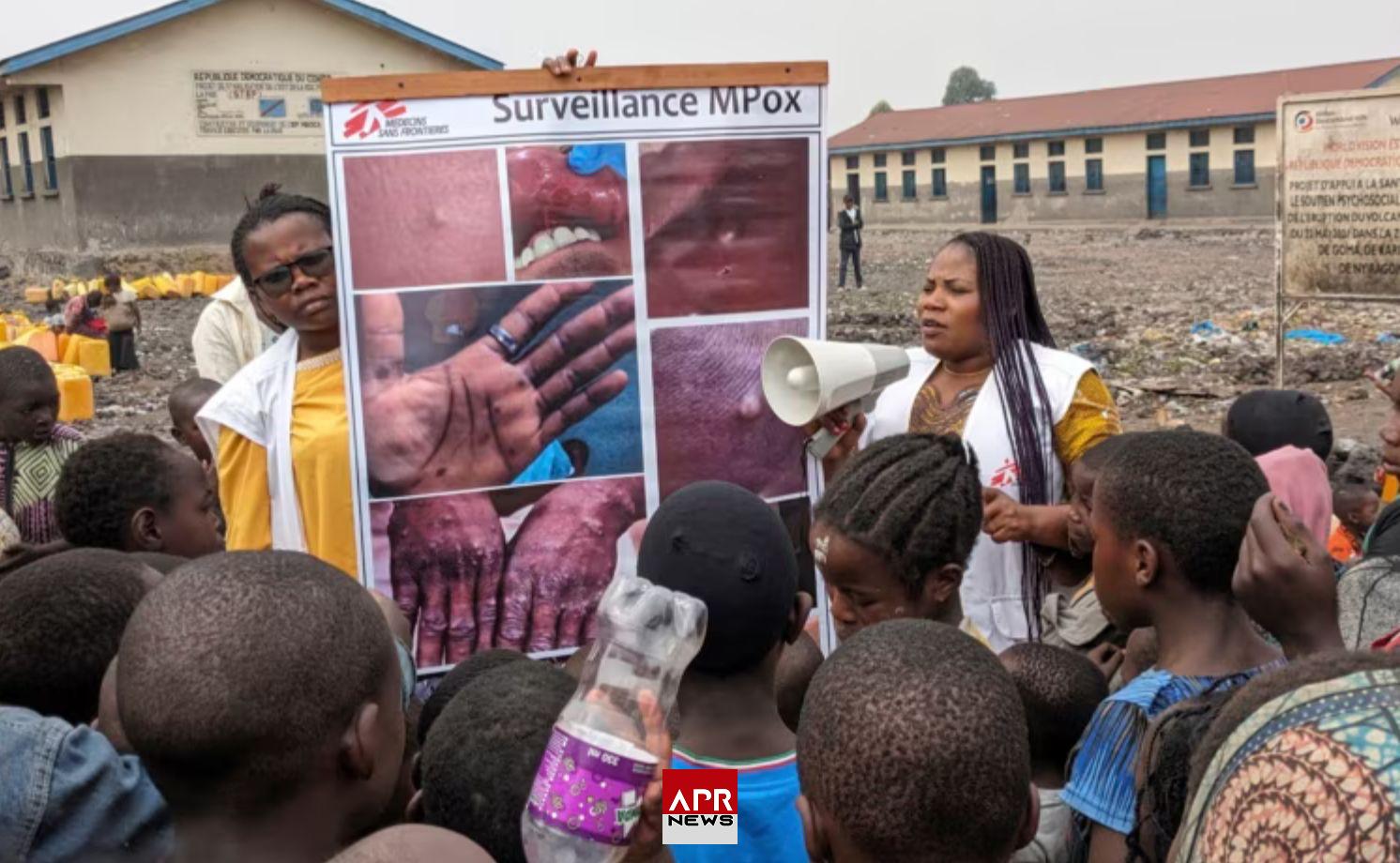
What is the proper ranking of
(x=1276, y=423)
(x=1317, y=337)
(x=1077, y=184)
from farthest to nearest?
(x=1077, y=184) → (x=1317, y=337) → (x=1276, y=423)

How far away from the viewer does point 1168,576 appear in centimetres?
238

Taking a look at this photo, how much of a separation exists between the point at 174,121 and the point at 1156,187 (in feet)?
94.2

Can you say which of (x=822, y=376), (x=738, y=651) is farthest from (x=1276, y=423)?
(x=738, y=651)

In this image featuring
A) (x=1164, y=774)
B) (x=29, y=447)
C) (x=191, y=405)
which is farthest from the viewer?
(x=191, y=405)

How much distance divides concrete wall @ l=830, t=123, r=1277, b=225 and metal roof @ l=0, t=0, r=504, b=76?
23.3 meters

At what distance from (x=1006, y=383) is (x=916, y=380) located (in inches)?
11.2

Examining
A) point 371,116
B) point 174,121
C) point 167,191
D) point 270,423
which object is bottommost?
point 270,423

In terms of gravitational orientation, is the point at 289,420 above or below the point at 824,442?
above

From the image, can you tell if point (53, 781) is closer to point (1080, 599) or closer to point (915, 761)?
point (915, 761)

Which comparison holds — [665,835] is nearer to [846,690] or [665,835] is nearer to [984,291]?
[846,690]

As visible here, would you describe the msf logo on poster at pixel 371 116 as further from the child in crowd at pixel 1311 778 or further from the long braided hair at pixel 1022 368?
the child in crowd at pixel 1311 778

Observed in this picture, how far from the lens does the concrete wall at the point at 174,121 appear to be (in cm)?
2641

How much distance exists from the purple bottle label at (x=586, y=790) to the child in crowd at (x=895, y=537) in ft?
3.17

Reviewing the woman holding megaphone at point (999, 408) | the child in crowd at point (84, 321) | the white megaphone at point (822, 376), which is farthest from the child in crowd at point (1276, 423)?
the child in crowd at point (84, 321)
